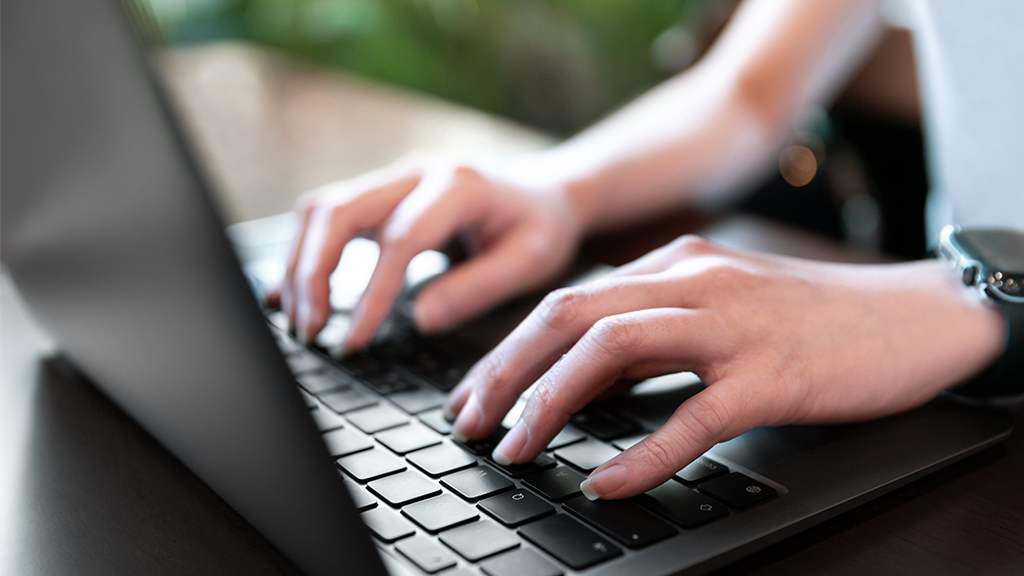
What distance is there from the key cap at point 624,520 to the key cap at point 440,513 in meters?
0.04

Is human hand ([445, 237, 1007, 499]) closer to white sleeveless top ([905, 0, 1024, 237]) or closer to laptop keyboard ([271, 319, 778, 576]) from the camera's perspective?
laptop keyboard ([271, 319, 778, 576])

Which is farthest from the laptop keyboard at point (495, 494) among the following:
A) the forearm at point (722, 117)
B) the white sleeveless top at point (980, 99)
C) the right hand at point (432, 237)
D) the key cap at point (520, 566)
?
the white sleeveless top at point (980, 99)

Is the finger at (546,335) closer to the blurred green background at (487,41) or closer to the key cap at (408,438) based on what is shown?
the key cap at (408,438)

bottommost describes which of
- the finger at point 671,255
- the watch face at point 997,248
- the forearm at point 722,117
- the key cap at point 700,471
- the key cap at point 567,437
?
the key cap at point 700,471

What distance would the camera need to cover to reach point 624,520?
1.09 feet

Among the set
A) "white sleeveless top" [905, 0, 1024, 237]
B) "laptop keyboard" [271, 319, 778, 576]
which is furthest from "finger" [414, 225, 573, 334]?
"white sleeveless top" [905, 0, 1024, 237]

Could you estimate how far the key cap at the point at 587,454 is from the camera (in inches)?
15.1

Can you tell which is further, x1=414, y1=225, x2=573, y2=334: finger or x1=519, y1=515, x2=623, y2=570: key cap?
x1=414, y1=225, x2=573, y2=334: finger

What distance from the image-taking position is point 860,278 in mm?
480

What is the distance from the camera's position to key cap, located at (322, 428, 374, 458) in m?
0.40

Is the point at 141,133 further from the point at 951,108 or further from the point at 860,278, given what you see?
the point at 951,108

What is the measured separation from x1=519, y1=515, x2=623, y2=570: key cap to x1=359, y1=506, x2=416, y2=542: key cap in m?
0.05

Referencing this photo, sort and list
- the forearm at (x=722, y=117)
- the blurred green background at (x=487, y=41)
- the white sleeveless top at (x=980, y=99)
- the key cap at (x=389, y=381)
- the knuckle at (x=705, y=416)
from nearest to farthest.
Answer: the knuckle at (x=705, y=416) → the key cap at (x=389, y=381) → the white sleeveless top at (x=980, y=99) → the forearm at (x=722, y=117) → the blurred green background at (x=487, y=41)

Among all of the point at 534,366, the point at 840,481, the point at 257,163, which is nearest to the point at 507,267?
the point at 534,366
